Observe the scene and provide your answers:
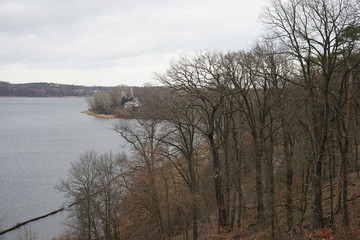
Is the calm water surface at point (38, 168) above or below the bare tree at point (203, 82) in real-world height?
below

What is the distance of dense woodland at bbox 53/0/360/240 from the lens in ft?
45.3

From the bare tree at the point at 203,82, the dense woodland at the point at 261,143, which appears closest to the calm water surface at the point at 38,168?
the dense woodland at the point at 261,143

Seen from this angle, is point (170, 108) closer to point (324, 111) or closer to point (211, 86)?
point (211, 86)

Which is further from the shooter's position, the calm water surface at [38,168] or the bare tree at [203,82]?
the calm water surface at [38,168]

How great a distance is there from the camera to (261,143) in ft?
61.3

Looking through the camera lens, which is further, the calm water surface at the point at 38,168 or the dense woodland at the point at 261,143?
the calm water surface at the point at 38,168

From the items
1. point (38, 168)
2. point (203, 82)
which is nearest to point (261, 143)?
point (203, 82)

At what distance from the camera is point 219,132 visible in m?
19.9

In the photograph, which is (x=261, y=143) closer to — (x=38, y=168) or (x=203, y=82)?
(x=203, y=82)

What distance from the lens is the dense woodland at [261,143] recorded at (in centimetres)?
1381

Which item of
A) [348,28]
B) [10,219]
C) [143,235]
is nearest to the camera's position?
[348,28]

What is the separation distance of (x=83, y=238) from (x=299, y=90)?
19211 mm

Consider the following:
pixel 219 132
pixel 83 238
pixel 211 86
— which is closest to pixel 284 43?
pixel 211 86

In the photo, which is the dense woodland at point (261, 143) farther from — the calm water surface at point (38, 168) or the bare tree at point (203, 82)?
the calm water surface at point (38, 168)
